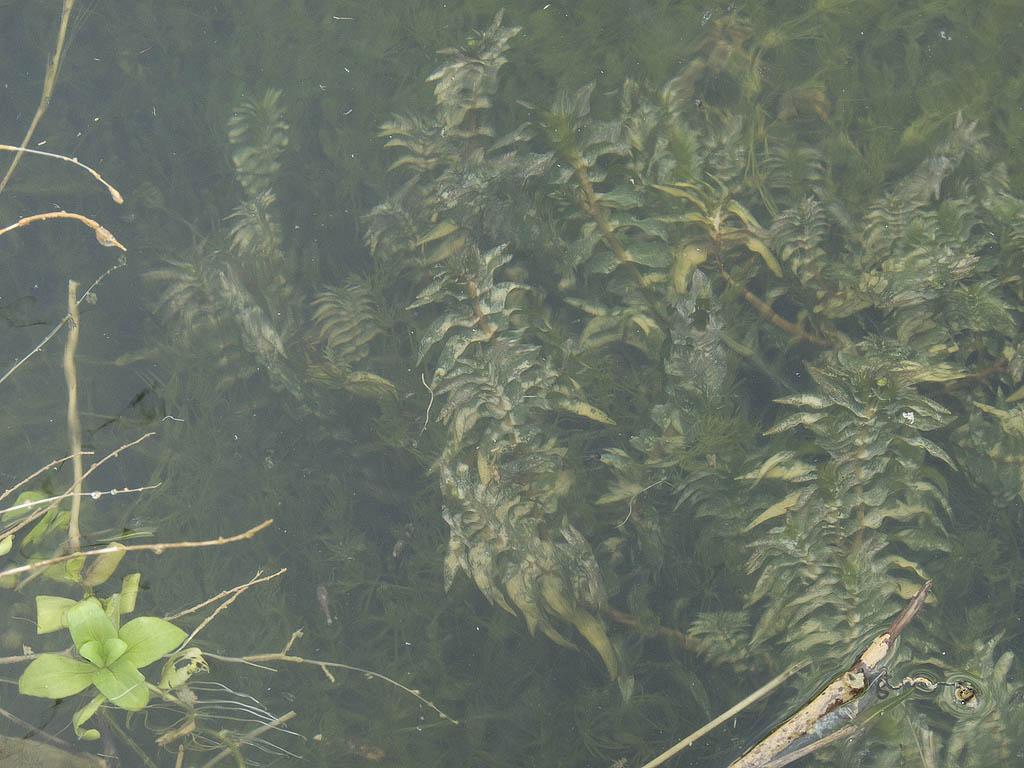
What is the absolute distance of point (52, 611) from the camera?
162 centimetres

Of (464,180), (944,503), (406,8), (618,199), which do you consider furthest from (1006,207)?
(406,8)

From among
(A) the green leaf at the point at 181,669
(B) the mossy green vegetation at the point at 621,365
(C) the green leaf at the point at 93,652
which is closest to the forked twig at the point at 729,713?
(B) the mossy green vegetation at the point at 621,365

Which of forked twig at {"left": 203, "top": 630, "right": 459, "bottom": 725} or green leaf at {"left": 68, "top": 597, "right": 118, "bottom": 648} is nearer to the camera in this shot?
green leaf at {"left": 68, "top": 597, "right": 118, "bottom": 648}

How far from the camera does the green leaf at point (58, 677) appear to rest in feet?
4.86

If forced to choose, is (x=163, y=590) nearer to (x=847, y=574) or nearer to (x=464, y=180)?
(x=464, y=180)

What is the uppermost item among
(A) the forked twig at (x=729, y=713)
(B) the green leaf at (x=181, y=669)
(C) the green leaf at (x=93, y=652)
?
(C) the green leaf at (x=93, y=652)

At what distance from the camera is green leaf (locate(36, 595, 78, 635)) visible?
63.3 inches

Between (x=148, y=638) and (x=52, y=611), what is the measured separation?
278 millimetres

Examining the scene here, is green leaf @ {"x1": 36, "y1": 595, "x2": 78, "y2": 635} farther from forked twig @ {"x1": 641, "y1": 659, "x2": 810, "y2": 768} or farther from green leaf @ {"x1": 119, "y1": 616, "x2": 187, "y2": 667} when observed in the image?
forked twig @ {"x1": 641, "y1": 659, "x2": 810, "y2": 768}

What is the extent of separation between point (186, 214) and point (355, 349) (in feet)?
2.00

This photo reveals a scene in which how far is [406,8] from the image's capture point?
2.13 metres

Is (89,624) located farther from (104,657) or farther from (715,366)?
(715,366)

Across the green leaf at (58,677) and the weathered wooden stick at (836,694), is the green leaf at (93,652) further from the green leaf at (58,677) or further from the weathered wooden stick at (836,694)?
the weathered wooden stick at (836,694)

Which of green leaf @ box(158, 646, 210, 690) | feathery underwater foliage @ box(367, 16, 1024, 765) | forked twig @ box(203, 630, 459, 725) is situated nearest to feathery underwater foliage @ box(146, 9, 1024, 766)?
feathery underwater foliage @ box(367, 16, 1024, 765)
